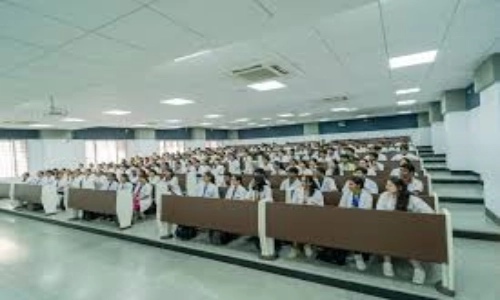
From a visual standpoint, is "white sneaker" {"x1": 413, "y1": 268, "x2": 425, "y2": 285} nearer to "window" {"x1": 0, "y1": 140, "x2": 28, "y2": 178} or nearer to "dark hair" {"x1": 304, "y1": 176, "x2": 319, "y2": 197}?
"dark hair" {"x1": 304, "y1": 176, "x2": 319, "y2": 197}

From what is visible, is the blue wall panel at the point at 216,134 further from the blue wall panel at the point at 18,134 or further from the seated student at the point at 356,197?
the seated student at the point at 356,197

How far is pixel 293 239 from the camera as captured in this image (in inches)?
142

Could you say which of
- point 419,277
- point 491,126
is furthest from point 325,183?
point 491,126

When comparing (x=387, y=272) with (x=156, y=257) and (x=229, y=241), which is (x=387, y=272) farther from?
(x=156, y=257)

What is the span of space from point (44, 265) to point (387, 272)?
4240 mm

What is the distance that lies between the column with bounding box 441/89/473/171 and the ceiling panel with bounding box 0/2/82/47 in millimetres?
9053

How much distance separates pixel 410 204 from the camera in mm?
3344

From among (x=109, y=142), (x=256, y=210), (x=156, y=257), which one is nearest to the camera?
(x=256, y=210)

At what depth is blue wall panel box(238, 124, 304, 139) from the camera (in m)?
22.2

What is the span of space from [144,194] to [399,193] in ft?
15.8

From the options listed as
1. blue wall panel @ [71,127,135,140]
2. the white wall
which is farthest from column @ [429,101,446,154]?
blue wall panel @ [71,127,135,140]

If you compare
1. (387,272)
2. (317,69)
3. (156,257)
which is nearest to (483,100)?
(317,69)

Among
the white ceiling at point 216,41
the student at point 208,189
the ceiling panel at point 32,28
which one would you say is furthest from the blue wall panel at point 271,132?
the ceiling panel at point 32,28

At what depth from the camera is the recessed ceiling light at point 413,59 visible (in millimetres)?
4551
